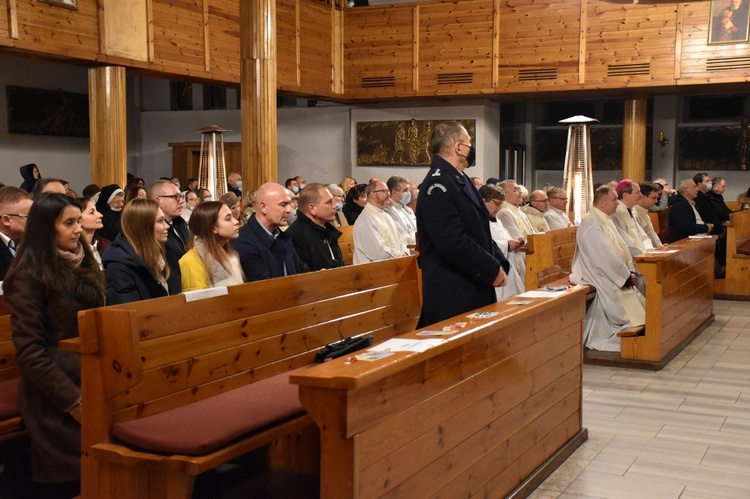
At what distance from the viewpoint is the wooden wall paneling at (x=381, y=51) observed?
1580 cm

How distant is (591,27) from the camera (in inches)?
571

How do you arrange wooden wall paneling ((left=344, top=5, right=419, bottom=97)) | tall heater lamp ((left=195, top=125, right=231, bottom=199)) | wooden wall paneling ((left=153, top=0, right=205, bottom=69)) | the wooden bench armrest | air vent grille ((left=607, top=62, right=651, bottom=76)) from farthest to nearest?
wooden wall paneling ((left=344, top=5, right=419, bottom=97))
air vent grille ((left=607, top=62, right=651, bottom=76))
tall heater lamp ((left=195, top=125, right=231, bottom=199))
wooden wall paneling ((left=153, top=0, right=205, bottom=69))
the wooden bench armrest

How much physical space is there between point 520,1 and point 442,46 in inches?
62.6

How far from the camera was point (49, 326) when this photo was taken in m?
3.68

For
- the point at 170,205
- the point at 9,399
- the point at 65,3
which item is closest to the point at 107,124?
the point at 65,3

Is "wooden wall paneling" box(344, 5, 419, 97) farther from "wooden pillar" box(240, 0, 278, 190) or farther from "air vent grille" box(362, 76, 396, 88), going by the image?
"wooden pillar" box(240, 0, 278, 190)

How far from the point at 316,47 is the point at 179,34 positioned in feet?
11.2

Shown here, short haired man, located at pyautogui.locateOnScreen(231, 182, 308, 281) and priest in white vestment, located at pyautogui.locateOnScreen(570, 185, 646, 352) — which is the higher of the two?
short haired man, located at pyautogui.locateOnScreen(231, 182, 308, 281)

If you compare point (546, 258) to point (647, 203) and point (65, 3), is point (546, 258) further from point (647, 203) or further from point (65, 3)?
point (65, 3)

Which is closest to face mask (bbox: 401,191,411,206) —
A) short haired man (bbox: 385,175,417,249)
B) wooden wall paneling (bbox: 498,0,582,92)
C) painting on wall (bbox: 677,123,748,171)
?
short haired man (bbox: 385,175,417,249)

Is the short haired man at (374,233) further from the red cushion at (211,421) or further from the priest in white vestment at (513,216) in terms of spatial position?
the red cushion at (211,421)

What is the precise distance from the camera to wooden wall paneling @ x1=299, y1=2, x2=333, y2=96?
602 inches

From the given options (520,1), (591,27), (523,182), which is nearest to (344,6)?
(520,1)

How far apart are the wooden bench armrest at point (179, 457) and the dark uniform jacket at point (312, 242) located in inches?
106
